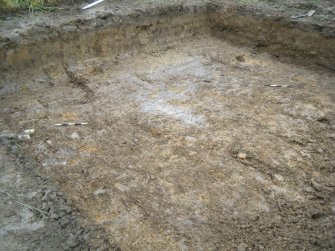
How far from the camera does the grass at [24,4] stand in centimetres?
405

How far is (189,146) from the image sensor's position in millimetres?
3012

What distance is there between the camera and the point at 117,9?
4.41 metres

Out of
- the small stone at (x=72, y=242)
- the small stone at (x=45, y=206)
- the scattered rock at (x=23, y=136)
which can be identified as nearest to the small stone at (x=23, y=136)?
the scattered rock at (x=23, y=136)

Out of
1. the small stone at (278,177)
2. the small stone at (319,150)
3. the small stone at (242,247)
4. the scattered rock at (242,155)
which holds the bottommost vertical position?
the small stone at (242,247)

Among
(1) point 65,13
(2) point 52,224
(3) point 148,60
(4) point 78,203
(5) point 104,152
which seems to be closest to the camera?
(2) point 52,224

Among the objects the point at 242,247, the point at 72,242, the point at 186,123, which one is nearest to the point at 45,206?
the point at 72,242

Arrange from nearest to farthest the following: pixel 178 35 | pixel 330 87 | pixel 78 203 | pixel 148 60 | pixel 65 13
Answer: pixel 78 203 → pixel 330 87 → pixel 65 13 → pixel 148 60 → pixel 178 35

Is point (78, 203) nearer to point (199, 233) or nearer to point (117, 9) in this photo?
point (199, 233)

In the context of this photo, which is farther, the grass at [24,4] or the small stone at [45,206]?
the grass at [24,4]

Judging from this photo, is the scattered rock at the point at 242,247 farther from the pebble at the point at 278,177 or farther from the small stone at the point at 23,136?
the small stone at the point at 23,136

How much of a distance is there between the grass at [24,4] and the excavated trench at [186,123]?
61 centimetres

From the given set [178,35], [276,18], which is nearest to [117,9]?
[178,35]

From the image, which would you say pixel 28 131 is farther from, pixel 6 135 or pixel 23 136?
pixel 6 135

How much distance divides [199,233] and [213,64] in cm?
275
